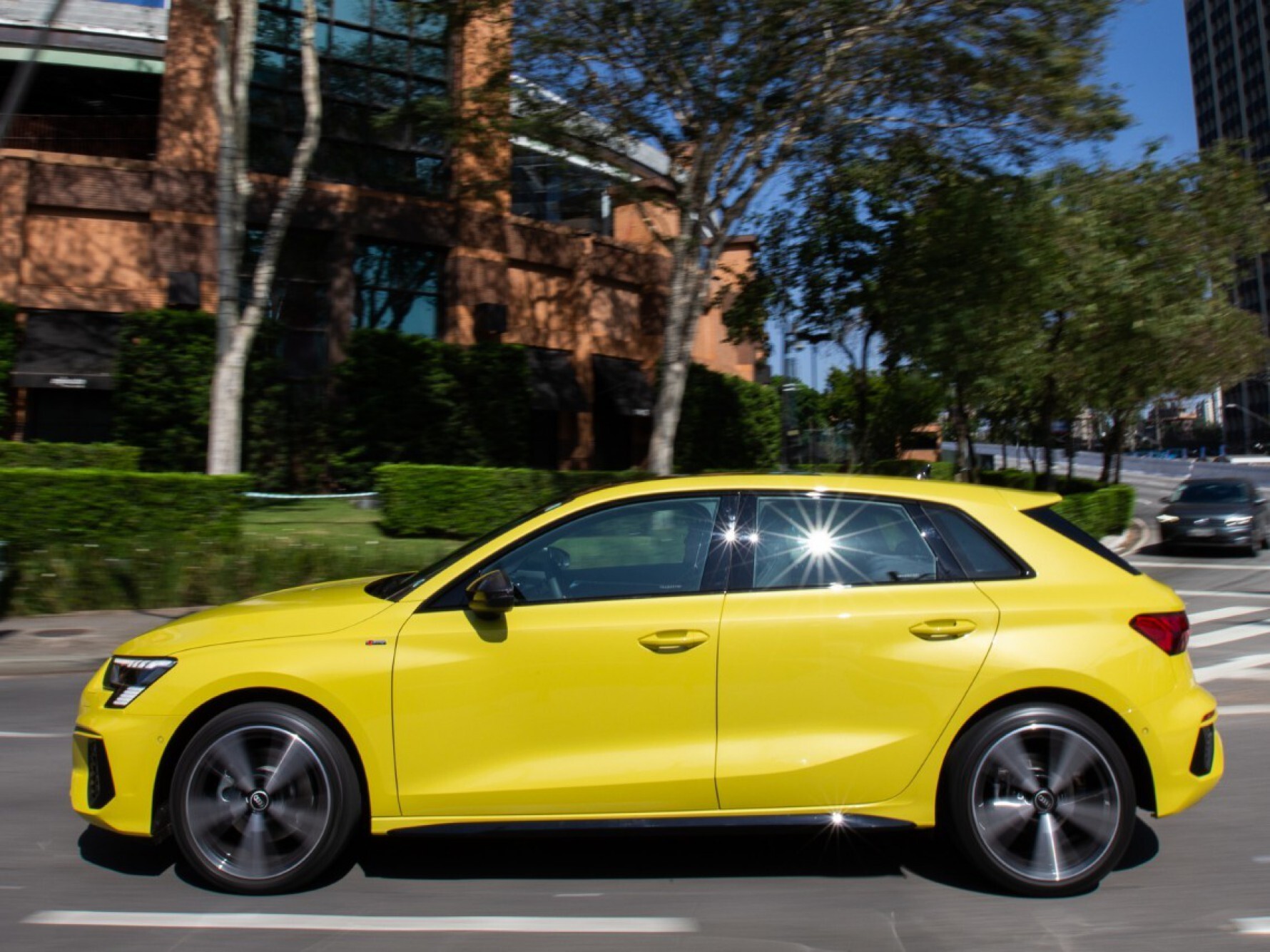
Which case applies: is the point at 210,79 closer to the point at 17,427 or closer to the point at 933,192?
the point at 17,427

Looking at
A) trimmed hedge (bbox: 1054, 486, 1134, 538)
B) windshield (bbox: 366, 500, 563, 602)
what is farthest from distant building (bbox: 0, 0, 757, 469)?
windshield (bbox: 366, 500, 563, 602)

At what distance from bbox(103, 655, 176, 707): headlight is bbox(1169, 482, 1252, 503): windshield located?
23.7 m

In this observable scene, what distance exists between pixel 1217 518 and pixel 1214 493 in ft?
5.08

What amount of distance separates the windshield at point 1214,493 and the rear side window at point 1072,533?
838 inches

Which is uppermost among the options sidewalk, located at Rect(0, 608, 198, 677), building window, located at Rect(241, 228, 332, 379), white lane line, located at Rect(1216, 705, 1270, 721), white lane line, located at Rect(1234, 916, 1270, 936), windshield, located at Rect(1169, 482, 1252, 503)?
building window, located at Rect(241, 228, 332, 379)

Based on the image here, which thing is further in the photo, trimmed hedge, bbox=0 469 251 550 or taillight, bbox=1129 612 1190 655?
trimmed hedge, bbox=0 469 251 550

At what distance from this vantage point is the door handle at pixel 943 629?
4.37 metres

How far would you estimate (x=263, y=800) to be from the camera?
4316 millimetres

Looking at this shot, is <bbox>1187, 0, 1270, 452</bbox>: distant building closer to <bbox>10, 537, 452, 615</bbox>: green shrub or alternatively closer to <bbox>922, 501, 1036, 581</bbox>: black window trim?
<bbox>10, 537, 452, 615</bbox>: green shrub

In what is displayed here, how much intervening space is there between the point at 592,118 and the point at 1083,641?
55.0ft

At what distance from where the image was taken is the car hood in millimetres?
4406

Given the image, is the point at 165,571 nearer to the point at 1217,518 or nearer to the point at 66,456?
the point at 66,456

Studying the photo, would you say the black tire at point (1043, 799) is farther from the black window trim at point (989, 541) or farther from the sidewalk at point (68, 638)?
the sidewalk at point (68, 638)

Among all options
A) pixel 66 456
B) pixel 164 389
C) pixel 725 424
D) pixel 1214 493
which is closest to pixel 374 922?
pixel 66 456
